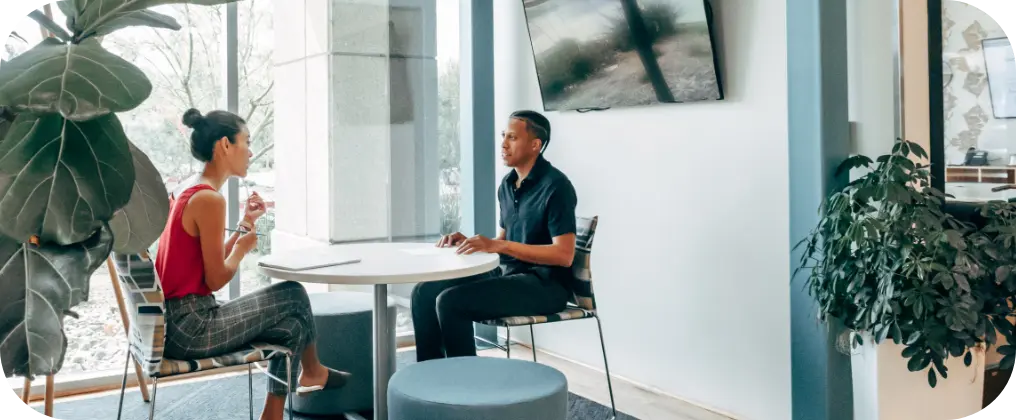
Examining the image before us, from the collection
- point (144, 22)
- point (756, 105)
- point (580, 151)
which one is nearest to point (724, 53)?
point (756, 105)

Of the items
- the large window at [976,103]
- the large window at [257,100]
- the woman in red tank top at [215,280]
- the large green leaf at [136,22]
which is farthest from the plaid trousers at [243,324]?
the large window at [976,103]

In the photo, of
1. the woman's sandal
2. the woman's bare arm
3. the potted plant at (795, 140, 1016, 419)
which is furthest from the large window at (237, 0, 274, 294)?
the potted plant at (795, 140, 1016, 419)

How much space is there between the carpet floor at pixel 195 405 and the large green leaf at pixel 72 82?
291 centimetres

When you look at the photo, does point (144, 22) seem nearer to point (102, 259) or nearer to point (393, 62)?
point (102, 259)

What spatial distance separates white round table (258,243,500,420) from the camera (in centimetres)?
251

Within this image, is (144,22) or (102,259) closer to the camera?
(102,259)

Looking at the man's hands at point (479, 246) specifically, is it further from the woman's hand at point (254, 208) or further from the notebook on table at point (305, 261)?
the woman's hand at point (254, 208)

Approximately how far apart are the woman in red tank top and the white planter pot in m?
1.99

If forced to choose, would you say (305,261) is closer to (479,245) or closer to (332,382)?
(332,382)

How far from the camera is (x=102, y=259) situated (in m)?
0.66

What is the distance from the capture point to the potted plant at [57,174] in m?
0.61

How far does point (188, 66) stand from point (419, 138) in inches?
52.6

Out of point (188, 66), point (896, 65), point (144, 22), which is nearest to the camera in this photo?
point (144, 22)

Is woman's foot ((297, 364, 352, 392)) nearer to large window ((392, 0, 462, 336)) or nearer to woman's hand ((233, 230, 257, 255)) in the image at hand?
woman's hand ((233, 230, 257, 255))
